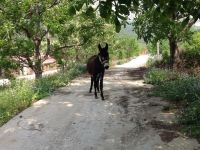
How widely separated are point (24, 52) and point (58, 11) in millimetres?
2768

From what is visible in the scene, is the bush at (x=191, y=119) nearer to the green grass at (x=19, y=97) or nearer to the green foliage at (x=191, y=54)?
the green grass at (x=19, y=97)

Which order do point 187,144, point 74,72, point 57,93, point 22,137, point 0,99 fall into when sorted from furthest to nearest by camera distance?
1. point 74,72
2. point 57,93
3. point 0,99
4. point 22,137
5. point 187,144

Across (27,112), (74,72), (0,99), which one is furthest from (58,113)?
(74,72)

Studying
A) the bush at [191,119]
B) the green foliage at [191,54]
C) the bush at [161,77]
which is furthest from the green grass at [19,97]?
the green foliage at [191,54]

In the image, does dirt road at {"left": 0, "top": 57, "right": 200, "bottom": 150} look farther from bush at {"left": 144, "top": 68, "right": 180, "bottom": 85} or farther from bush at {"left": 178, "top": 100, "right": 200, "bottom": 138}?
bush at {"left": 144, "top": 68, "right": 180, "bottom": 85}

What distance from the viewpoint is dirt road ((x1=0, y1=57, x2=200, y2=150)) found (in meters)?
9.15

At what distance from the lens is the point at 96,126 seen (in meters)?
10.9

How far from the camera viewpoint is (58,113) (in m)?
12.8

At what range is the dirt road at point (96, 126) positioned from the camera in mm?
9148

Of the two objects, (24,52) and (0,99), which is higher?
(24,52)

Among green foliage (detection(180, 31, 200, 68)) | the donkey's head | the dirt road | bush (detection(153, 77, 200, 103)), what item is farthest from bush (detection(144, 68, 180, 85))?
green foliage (detection(180, 31, 200, 68))

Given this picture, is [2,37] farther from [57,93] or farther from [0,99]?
[0,99]

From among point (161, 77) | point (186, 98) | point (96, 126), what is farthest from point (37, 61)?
point (96, 126)

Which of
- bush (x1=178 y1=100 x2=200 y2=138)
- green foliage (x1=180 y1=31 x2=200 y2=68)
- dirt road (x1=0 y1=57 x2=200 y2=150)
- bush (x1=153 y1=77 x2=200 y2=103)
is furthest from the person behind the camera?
green foliage (x1=180 y1=31 x2=200 y2=68)
